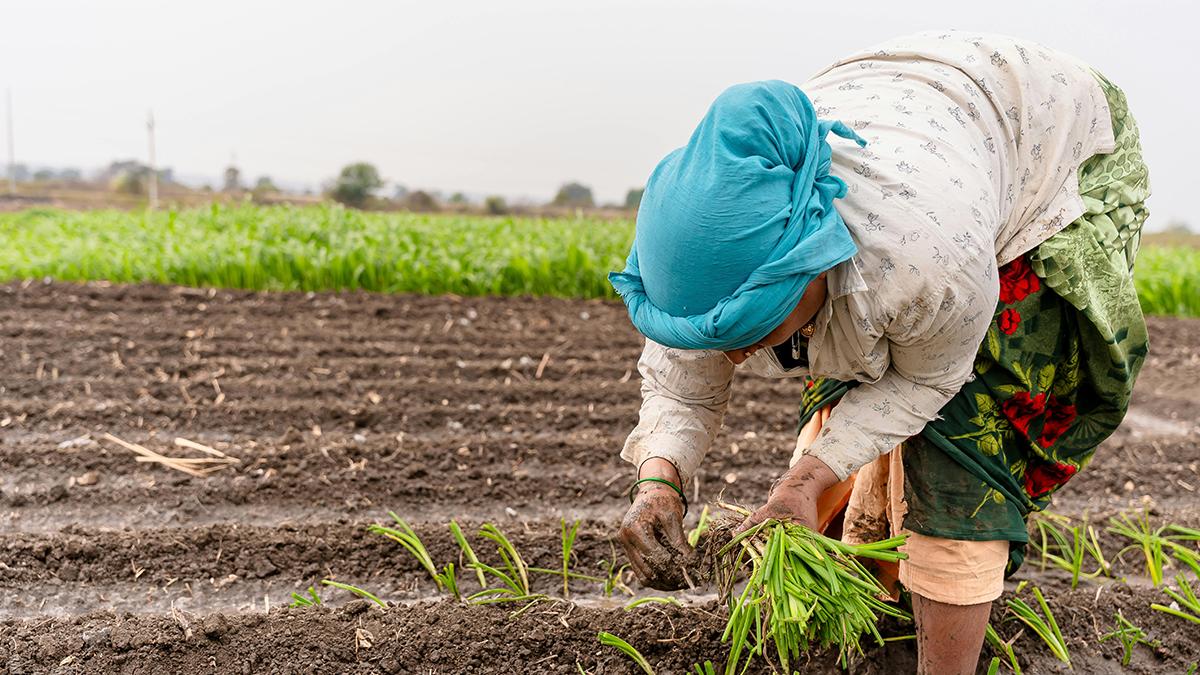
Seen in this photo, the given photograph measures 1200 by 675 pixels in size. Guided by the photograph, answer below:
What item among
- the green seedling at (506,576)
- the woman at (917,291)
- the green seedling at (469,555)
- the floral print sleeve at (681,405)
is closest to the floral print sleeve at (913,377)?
the woman at (917,291)

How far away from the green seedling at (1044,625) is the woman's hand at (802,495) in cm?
90

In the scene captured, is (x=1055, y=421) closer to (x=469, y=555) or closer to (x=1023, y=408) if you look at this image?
(x=1023, y=408)

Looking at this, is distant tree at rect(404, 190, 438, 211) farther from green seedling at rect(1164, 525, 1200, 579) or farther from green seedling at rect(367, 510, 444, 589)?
green seedling at rect(1164, 525, 1200, 579)

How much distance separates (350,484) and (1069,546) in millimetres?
2293

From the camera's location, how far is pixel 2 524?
302cm

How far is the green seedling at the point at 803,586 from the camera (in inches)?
65.3

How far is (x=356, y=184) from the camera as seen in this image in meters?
12.8

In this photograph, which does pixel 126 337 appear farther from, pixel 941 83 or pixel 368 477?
pixel 941 83

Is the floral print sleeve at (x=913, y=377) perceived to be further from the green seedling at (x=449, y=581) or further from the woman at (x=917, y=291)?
the green seedling at (x=449, y=581)

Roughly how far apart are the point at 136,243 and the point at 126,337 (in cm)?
242

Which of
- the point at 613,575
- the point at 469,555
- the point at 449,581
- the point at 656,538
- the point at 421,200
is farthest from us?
the point at 421,200

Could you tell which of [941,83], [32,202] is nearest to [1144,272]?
[941,83]

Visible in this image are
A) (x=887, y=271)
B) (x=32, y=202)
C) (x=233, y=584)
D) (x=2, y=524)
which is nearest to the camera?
(x=887, y=271)

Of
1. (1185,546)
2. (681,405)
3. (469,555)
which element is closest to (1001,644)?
(681,405)
